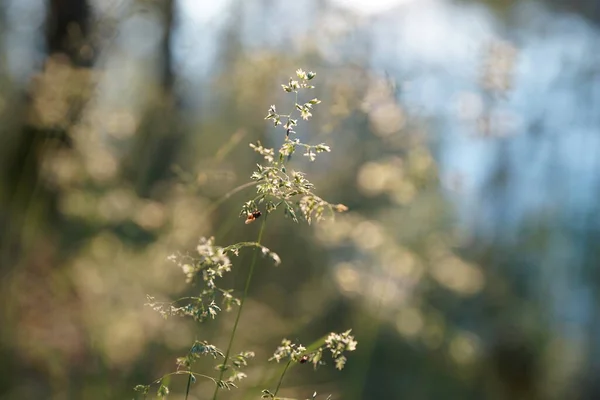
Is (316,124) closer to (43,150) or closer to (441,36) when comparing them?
(43,150)

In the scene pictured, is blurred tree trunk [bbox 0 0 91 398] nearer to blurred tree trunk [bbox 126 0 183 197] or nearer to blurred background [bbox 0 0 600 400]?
blurred background [bbox 0 0 600 400]

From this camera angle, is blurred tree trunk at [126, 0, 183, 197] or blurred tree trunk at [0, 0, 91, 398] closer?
blurred tree trunk at [0, 0, 91, 398]

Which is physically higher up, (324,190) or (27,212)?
(324,190)

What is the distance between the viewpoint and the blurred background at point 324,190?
1.89 metres

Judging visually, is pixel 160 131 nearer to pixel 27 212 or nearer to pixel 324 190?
pixel 27 212

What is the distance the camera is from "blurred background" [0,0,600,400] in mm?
1889

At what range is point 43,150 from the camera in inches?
89.0

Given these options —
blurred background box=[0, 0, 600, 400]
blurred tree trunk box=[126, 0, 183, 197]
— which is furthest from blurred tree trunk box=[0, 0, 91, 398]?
blurred tree trunk box=[126, 0, 183, 197]

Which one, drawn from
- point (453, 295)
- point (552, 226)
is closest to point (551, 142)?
point (552, 226)

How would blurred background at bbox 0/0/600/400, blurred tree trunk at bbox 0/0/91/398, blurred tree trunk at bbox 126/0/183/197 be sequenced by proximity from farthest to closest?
blurred tree trunk at bbox 126/0/183/197
blurred tree trunk at bbox 0/0/91/398
blurred background at bbox 0/0/600/400

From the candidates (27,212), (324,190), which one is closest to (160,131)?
(27,212)

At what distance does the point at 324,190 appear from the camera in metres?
3.11

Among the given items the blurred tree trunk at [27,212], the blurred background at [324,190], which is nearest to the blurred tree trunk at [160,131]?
the blurred background at [324,190]

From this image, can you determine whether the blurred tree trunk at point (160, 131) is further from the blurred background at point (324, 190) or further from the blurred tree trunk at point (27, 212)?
the blurred tree trunk at point (27, 212)
